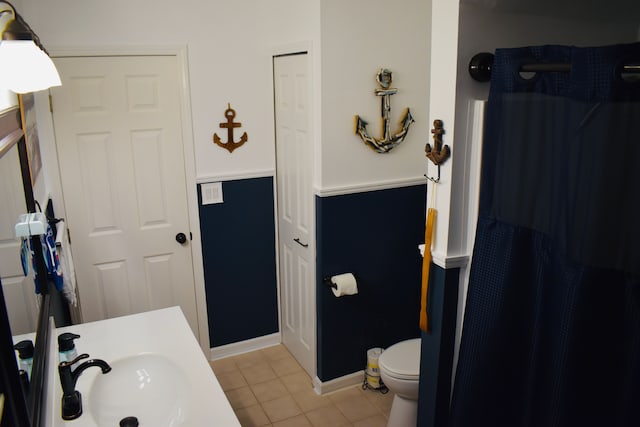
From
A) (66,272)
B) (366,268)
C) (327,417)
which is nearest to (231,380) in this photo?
(327,417)

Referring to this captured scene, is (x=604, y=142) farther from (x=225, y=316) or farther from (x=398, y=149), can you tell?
(x=225, y=316)

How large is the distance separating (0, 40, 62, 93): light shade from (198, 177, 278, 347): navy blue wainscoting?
1.79 m

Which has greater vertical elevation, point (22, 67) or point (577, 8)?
point (577, 8)

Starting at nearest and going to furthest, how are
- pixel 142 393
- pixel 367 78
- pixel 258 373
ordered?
pixel 142 393
pixel 367 78
pixel 258 373

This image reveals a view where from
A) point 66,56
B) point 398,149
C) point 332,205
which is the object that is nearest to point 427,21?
point 398,149

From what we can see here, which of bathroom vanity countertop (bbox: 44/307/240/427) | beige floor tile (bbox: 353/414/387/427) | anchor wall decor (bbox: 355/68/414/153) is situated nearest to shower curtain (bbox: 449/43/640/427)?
bathroom vanity countertop (bbox: 44/307/240/427)

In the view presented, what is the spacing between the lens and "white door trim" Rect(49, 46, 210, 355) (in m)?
2.89

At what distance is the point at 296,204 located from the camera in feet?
10.7

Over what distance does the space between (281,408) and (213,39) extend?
2212mm

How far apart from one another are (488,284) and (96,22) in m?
2.44

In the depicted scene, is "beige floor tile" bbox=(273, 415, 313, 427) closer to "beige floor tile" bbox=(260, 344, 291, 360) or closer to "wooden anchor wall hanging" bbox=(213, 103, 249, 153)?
"beige floor tile" bbox=(260, 344, 291, 360)

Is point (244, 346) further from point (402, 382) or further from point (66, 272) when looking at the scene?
point (66, 272)

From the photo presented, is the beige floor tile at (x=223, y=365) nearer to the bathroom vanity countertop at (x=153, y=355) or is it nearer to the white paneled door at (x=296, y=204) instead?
the white paneled door at (x=296, y=204)

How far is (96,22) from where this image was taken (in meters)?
2.85
